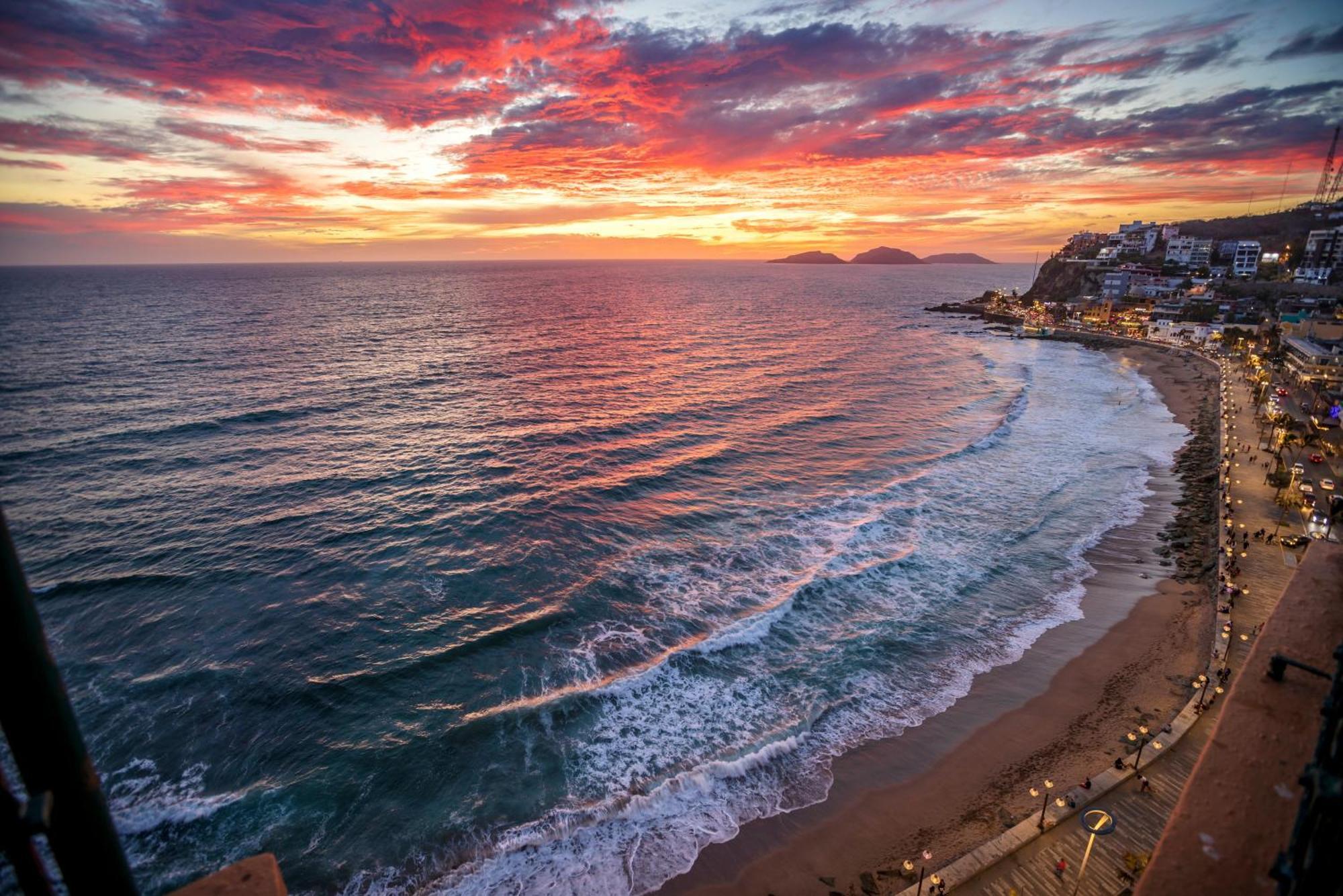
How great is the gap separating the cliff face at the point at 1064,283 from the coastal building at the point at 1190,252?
24760mm

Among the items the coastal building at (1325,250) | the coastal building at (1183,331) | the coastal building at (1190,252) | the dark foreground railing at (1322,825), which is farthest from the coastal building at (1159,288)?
the dark foreground railing at (1322,825)

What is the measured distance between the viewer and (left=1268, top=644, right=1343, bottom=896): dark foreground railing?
2.97 metres

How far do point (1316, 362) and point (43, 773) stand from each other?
308ft

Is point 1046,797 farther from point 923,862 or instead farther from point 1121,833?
point 923,862

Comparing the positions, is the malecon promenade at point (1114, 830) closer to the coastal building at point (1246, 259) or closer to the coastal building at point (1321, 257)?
the coastal building at point (1321, 257)

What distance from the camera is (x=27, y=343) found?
85.4m

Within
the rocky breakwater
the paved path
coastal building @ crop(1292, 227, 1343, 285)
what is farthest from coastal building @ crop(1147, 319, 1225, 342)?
the paved path

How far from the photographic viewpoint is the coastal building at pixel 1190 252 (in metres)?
174

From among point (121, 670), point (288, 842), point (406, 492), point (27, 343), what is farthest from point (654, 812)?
point (27, 343)

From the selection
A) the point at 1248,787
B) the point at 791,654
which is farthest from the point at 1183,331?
the point at 1248,787

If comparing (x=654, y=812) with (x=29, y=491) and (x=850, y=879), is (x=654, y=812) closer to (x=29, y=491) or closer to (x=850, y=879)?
(x=850, y=879)

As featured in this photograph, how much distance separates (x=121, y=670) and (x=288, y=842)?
13.1 metres

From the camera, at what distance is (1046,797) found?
18.6 metres

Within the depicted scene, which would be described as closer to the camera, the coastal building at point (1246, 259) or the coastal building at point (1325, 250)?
the coastal building at point (1325, 250)
